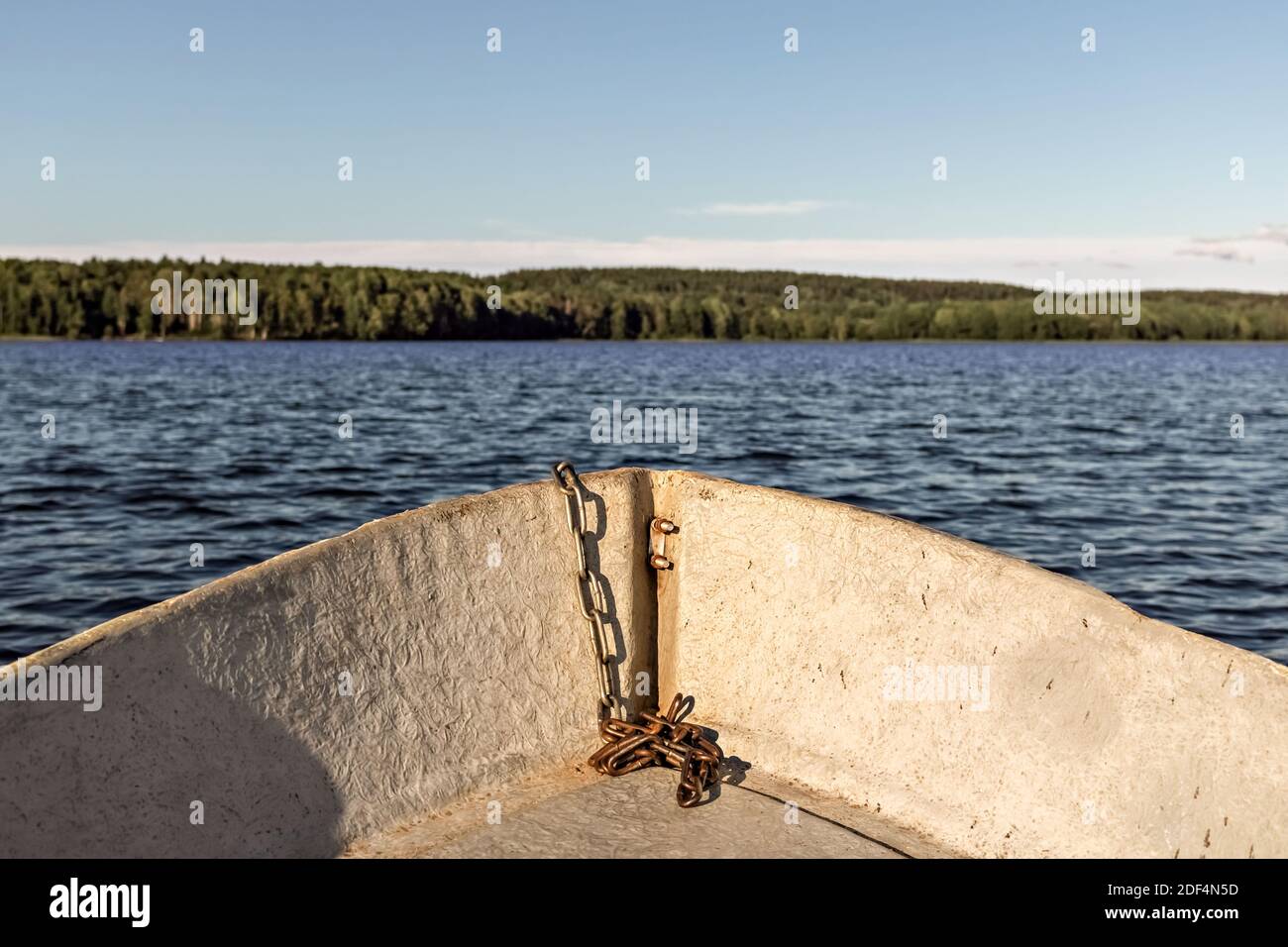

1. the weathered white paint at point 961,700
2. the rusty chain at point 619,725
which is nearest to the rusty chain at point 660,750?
the rusty chain at point 619,725

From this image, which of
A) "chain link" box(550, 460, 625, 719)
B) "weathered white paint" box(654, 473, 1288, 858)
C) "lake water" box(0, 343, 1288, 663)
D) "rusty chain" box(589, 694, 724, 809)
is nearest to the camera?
"weathered white paint" box(654, 473, 1288, 858)

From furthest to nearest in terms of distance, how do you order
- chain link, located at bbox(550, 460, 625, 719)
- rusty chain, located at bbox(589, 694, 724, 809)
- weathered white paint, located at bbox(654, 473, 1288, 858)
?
chain link, located at bbox(550, 460, 625, 719) < rusty chain, located at bbox(589, 694, 724, 809) < weathered white paint, located at bbox(654, 473, 1288, 858)

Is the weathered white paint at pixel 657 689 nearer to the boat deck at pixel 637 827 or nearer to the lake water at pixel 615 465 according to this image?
the boat deck at pixel 637 827

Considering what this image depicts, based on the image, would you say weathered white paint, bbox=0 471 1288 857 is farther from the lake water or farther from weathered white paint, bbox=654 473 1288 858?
the lake water

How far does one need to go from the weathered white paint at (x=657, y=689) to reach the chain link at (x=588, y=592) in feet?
0.21

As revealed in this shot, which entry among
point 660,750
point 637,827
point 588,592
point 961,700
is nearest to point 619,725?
point 660,750

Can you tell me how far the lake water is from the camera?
13266mm

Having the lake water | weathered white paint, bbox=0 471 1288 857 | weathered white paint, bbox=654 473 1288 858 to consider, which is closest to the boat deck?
weathered white paint, bbox=0 471 1288 857

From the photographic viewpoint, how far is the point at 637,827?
4.02 metres

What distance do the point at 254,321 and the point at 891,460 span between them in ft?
389

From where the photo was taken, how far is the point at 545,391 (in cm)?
5166

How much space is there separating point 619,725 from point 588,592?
1.93ft

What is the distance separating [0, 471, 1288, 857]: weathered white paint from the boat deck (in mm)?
49

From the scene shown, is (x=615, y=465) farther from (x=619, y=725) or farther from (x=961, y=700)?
(x=961, y=700)
